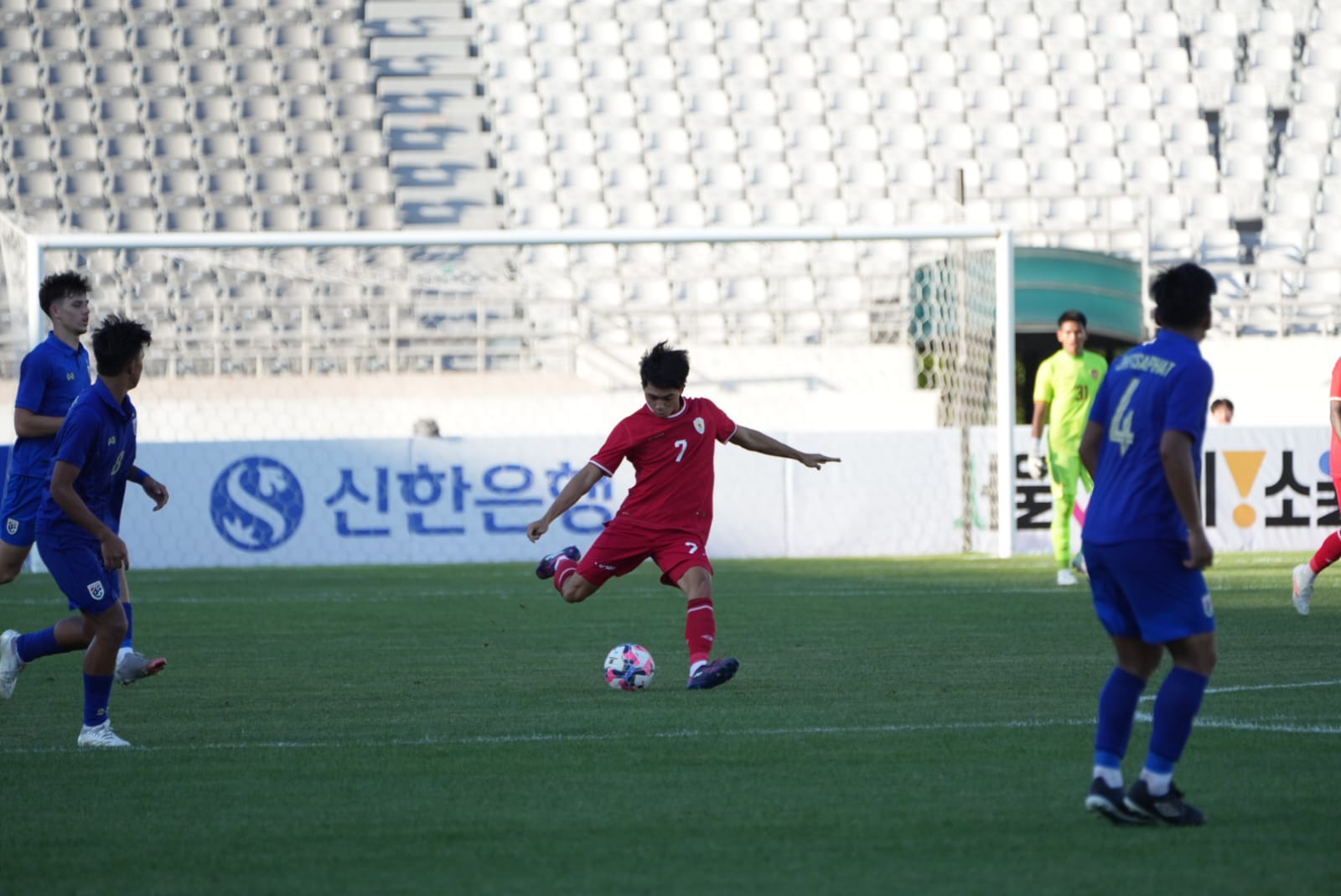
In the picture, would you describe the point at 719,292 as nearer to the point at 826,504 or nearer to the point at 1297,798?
the point at 826,504

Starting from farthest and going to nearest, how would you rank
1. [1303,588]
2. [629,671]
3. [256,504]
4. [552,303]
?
[552,303], [256,504], [1303,588], [629,671]

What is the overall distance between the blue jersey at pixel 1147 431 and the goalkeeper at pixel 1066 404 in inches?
345

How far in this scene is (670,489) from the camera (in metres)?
8.52

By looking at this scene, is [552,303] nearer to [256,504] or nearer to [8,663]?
[256,504]

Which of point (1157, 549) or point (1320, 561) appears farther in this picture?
point (1320, 561)

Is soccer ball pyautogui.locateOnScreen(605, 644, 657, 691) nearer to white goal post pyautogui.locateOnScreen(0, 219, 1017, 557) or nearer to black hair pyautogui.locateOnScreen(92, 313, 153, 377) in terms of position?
black hair pyautogui.locateOnScreen(92, 313, 153, 377)

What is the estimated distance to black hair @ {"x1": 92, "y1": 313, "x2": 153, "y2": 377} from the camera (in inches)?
259

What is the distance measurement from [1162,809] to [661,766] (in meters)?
1.78

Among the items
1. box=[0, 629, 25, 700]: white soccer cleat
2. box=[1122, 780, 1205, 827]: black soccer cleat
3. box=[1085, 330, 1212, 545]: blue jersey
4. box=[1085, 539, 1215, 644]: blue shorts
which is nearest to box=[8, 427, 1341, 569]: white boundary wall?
box=[0, 629, 25, 700]: white soccer cleat

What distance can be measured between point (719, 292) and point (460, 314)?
11.7ft

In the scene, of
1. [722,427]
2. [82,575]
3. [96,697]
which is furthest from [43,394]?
[722,427]

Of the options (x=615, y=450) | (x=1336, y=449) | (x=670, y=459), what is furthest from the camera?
(x=1336, y=449)

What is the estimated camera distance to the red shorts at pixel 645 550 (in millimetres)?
8453

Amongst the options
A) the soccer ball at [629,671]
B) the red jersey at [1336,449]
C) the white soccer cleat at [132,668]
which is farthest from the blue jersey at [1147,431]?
the red jersey at [1336,449]
